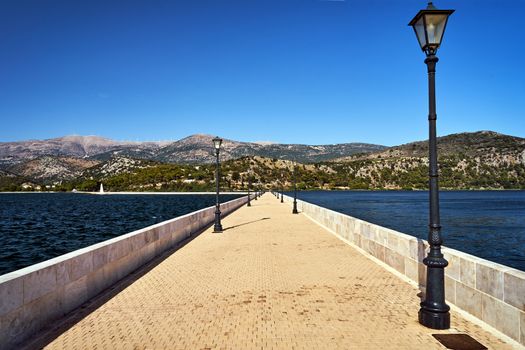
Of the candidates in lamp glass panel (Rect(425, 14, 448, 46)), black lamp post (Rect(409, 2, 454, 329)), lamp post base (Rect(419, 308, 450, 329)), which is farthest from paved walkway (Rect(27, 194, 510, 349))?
lamp glass panel (Rect(425, 14, 448, 46))

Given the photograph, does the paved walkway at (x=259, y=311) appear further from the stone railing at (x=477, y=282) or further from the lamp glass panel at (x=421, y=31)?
the lamp glass panel at (x=421, y=31)

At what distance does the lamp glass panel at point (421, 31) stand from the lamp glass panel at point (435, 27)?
0.07 metres

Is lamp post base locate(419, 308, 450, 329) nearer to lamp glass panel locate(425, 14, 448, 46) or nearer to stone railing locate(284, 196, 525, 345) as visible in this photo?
stone railing locate(284, 196, 525, 345)

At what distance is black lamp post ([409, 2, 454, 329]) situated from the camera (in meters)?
5.84

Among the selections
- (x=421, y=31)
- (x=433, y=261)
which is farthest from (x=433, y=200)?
(x=421, y=31)

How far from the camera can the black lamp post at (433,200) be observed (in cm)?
584

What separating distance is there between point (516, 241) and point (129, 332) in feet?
107

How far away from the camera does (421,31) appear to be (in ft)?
20.6

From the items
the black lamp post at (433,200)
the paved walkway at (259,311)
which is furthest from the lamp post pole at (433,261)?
the paved walkway at (259,311)

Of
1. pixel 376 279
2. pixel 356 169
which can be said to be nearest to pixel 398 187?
pixel 356 169

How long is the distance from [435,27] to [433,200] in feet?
8.42

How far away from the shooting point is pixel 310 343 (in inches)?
206

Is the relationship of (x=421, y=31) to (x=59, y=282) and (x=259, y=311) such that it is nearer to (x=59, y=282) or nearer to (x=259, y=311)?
(x=259, y=311)

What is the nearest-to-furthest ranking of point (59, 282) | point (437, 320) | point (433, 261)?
point (437, 320) < point (433, 261) < point (59, 282)
